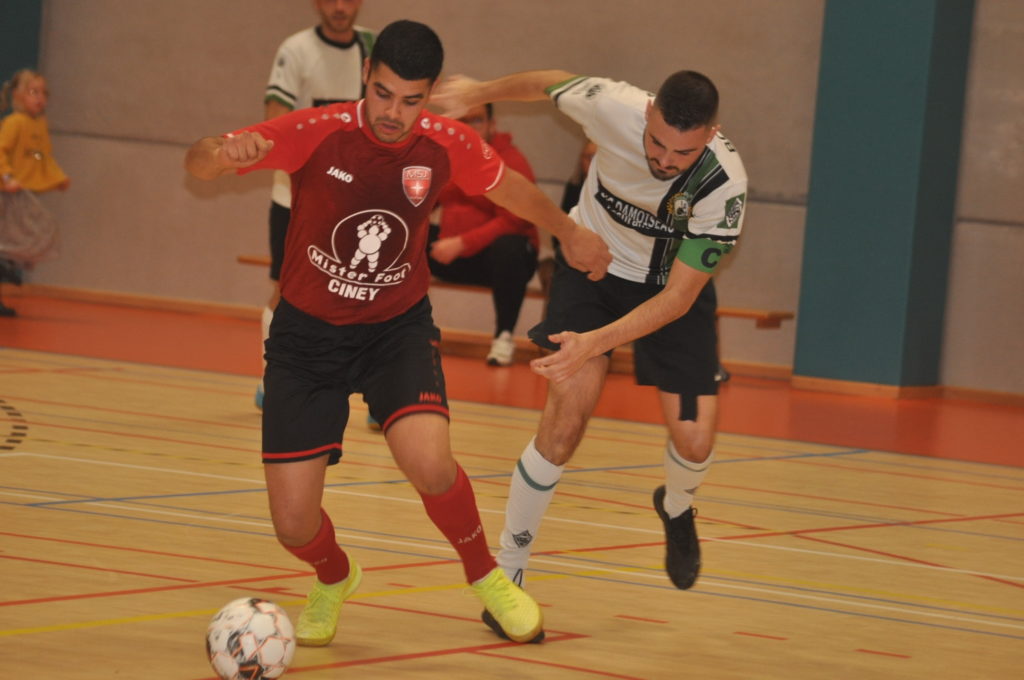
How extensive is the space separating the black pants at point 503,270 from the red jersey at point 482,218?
0.23 feet

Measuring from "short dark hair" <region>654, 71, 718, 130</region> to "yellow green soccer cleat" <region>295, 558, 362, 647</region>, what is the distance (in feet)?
4.88

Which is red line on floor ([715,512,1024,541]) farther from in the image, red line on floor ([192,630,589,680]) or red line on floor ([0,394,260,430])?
red line on floor ([0,394,260,430])

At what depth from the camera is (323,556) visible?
347 cm

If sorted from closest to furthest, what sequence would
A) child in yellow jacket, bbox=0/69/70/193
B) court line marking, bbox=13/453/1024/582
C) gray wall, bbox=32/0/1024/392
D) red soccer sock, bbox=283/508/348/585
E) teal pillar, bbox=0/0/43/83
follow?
red soccer sock, bbox=283/508/348/585
court line marking, bbox=13/453/1024/582
gray wall, bbox=32/0/1024/392
child in yellow jacket, bbox=0/69/70/193
teal pillar, bbox=0/0/43/83

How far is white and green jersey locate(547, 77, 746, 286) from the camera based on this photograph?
4.12 meters

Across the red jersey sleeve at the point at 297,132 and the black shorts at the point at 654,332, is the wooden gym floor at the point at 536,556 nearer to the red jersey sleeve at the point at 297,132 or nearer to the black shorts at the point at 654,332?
the black shorts at the point at 654,332

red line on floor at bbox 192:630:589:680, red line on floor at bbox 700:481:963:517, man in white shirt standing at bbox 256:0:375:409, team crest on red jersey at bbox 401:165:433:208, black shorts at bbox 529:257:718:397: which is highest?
man in white shirt standing at bbox 256:0:375:409

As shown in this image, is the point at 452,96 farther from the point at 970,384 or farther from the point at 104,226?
the point at 104,226

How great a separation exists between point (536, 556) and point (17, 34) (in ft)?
32.4

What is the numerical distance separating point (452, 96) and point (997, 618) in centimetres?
221

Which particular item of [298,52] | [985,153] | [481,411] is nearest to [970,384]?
[985,153]

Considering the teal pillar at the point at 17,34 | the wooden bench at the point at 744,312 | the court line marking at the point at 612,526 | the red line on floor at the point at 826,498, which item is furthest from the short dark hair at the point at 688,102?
the teal pillar at the point at 17,34

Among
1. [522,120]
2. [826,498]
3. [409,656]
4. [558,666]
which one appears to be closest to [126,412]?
[826,498]

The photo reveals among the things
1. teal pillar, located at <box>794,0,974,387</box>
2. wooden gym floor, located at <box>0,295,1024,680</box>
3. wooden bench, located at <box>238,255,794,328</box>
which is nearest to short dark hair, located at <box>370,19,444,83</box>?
wooden gym floor, located at <box>0,295,1024,680</box>
